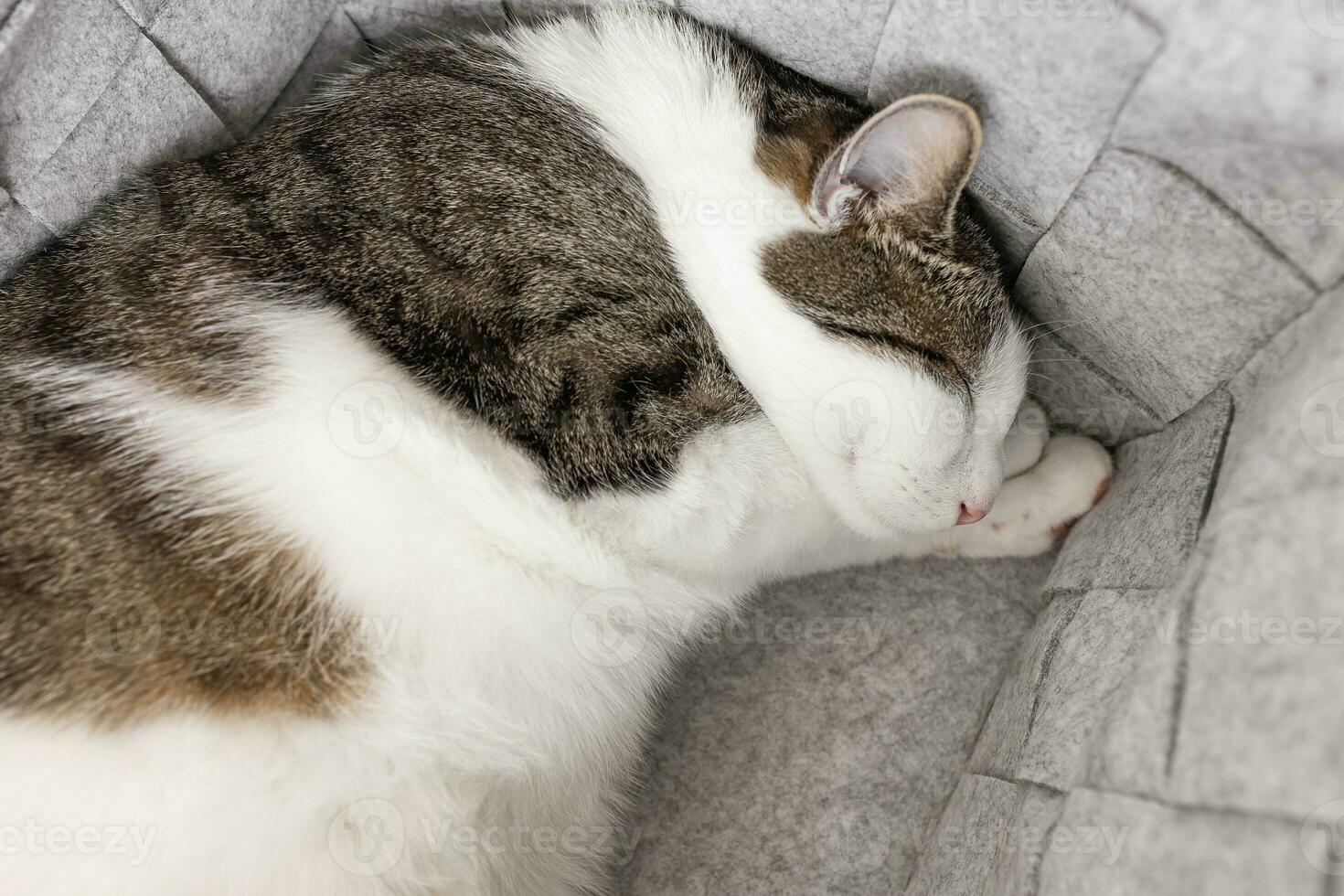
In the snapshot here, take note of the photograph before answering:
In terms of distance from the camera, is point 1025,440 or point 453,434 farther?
point 1025,440

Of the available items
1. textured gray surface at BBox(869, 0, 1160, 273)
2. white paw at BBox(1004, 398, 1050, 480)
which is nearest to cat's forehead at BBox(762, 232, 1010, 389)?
textured gray surface at BBox(869, 0, 1160, 273)

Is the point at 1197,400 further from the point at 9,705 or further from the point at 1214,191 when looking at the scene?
the point at 9,705

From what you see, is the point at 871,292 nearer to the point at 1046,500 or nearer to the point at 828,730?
the point at 1046,500

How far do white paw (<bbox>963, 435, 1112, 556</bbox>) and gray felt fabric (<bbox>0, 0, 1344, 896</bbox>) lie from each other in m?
0.03

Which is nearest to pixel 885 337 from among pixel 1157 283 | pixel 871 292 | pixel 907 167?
pixel 871 292

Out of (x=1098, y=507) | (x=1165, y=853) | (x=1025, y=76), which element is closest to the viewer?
(x=1165, y=853)

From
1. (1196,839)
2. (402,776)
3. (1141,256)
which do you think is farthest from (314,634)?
(1141,256)

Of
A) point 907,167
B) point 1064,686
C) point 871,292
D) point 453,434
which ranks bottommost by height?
point 1064,686

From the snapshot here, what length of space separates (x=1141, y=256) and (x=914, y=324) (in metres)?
0.25

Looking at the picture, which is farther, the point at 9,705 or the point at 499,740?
the point at 499,740

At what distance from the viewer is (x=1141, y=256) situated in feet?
3.30

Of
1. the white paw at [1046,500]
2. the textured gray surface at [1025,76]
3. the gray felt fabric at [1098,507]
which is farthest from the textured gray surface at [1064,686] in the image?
the textured gray surface at [1025,76]

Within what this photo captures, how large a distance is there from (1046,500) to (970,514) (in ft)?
0.70

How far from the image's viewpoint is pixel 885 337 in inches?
42.7
